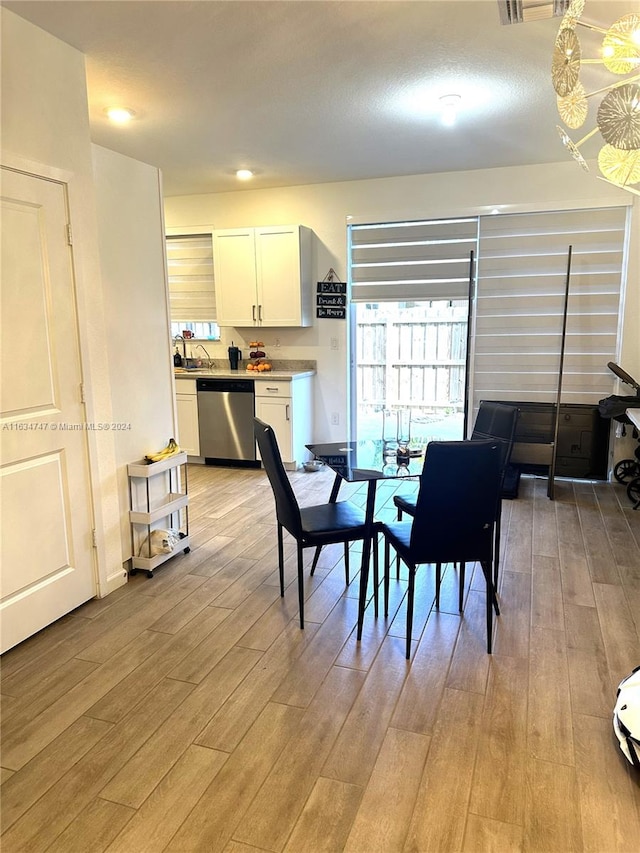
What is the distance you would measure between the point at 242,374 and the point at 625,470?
3617mm

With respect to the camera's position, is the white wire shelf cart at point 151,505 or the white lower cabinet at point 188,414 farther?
the white lower cabinet at point 188,414

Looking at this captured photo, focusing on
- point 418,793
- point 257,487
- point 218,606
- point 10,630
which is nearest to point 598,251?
point 257,487

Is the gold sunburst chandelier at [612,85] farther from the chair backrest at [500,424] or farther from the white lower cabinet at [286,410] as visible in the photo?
the white lower cabinet at [286,410]

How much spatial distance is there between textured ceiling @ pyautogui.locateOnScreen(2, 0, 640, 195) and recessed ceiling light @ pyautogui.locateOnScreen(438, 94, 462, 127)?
0.16 ft

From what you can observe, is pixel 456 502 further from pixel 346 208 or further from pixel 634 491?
pixel 346 208

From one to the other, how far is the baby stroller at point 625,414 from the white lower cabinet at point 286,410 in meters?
2.63

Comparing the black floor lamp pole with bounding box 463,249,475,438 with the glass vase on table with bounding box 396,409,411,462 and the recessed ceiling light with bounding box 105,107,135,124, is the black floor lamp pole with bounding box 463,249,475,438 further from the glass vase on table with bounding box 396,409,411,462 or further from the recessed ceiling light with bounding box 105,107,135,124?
the recessed ceiling light with bounding box 105,107,135,124

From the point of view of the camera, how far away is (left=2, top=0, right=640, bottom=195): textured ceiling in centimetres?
244

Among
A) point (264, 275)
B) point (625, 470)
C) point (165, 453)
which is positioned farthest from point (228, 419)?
point (625, 470)

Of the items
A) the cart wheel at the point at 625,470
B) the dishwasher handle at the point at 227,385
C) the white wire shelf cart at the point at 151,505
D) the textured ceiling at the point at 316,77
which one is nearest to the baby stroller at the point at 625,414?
the cart wheel at the point at 625,470

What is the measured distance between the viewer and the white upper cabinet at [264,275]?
5.37m

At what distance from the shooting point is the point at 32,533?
8.32 ft

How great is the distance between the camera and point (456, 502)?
7.43 ft

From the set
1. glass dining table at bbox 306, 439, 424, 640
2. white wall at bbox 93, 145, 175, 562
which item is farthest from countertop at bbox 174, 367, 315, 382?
glass dining table at bbox 306, 439, 424, 640
